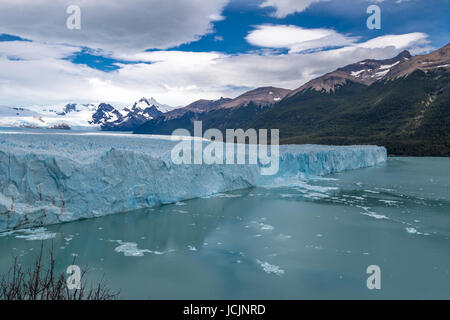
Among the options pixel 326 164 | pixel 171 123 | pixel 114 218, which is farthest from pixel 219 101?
pixel 114 218

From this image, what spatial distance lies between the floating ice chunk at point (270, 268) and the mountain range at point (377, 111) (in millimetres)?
43525

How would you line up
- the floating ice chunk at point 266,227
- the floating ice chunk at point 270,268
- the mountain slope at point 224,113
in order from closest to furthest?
1. the floating ice chunk at point 270,268
2. the floating ice chunk at point 266,227
3. the mountain slope at point 224,113

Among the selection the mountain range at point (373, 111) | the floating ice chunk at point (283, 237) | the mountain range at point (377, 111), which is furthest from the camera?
the mountain range at point (373, 111)

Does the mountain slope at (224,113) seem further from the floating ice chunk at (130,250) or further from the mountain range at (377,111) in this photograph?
the floating ice chunk at (130,250)

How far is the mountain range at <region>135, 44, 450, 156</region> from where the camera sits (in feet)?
157

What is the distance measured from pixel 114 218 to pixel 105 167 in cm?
162

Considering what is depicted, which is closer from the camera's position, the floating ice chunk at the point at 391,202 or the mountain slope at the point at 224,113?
the floating ice chunk at the point at 391,202

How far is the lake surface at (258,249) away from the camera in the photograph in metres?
5.09

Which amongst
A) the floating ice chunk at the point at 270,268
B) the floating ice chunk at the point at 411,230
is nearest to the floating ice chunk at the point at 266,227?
the floating ice chunk at the point at 270,268

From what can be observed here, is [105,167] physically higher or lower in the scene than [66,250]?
higher

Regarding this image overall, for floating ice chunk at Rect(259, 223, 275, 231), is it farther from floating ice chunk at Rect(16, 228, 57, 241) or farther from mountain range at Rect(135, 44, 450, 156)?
mountain range at Rect(135, 44, 450, 156)

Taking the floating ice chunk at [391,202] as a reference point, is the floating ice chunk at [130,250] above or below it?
below

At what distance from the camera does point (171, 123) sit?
5861 inches
